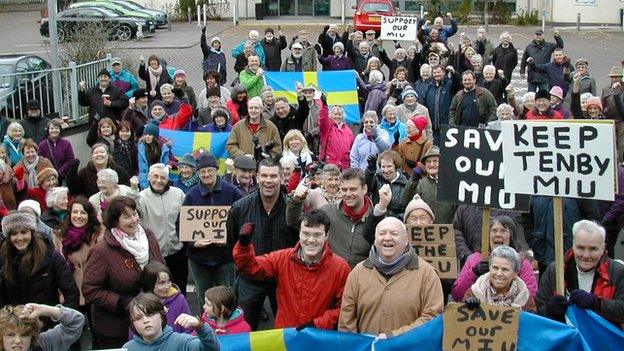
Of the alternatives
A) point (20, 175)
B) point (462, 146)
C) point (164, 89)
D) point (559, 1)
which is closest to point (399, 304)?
point (462, 146)

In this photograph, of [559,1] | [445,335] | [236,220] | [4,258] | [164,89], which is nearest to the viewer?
[445,335]

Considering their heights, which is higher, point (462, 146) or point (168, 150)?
point (462, 146)

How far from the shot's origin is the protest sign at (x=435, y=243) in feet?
23.6

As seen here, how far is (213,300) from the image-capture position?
616cm

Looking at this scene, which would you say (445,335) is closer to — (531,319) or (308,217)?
(531,319)

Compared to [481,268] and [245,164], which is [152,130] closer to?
[245,164]

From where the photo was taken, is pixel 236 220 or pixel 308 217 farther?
pixel 236 220

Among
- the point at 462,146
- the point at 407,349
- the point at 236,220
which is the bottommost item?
the point at 407,349

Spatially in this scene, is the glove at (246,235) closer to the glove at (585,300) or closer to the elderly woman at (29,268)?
the elderly woman at (29,268)

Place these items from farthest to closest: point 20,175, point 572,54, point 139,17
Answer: point 139,17 → point 572,54 → point 20,175

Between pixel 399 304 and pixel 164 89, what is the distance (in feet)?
→ 25.4

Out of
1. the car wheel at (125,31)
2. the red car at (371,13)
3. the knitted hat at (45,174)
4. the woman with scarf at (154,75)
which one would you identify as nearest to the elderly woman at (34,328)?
the knitted hat at (45,174)

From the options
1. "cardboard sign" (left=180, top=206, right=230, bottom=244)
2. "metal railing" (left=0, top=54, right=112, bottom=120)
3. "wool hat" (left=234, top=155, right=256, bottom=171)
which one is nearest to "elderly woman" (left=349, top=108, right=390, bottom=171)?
"wool hat" (left=234, top=155, right=256, bottom=171)

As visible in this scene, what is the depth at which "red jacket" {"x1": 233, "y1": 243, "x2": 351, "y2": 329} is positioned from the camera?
20.7ft
